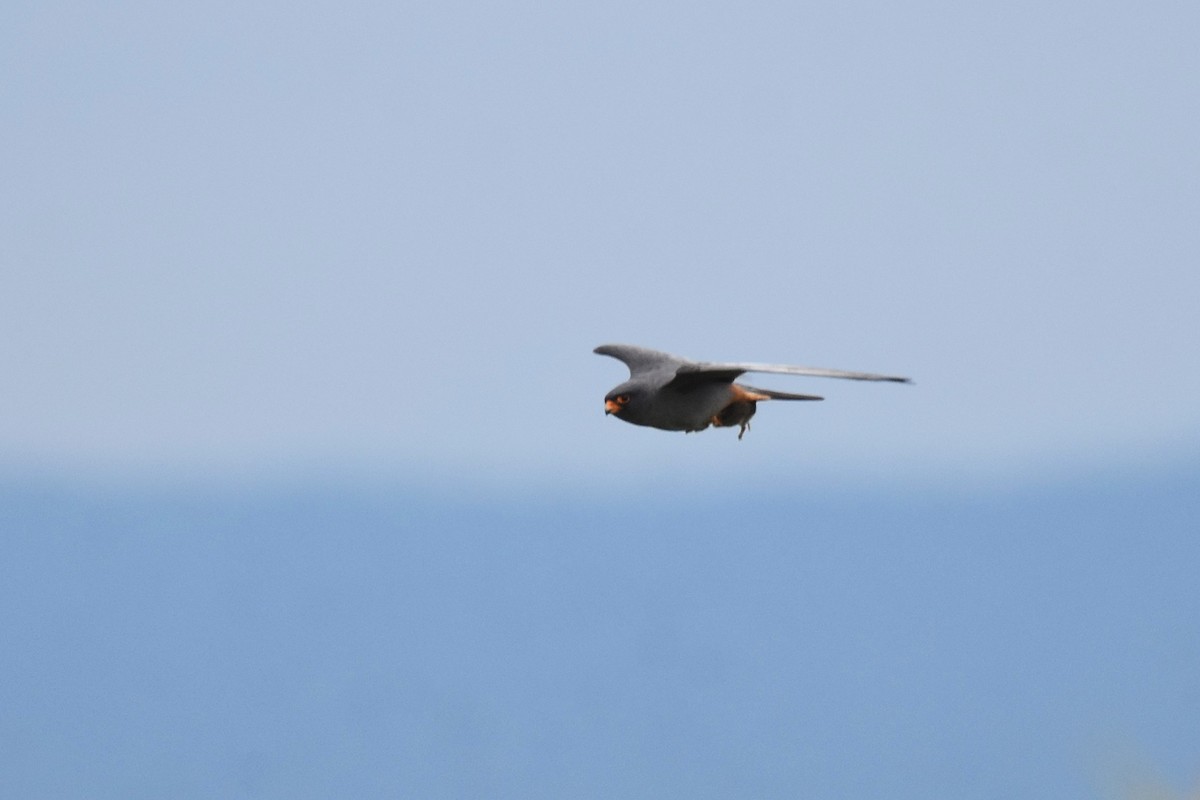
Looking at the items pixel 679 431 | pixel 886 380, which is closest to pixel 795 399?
pixel 679 431

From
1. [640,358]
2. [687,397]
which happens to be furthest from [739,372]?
[640,358]

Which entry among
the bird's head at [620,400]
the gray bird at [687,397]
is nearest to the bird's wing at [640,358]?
the gray bird at [687,397]

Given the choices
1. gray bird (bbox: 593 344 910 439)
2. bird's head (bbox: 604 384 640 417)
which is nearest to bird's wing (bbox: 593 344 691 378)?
gray bird (bbox: 593 344 910 439)

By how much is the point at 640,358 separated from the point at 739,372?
72.3 inches

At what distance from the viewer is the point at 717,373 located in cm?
1013

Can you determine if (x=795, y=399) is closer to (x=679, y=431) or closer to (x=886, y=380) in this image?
(x=679, y=431)

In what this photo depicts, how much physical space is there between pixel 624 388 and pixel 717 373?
0.60 meters

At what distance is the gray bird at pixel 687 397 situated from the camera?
10141 mm

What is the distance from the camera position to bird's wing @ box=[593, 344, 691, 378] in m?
11.2

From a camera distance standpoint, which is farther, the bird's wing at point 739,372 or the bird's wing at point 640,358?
the bird's wing at point 640,358

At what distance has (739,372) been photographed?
32.4ft

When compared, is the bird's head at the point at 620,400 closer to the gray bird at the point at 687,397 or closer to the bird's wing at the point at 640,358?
the gray bird at the point at 687,397

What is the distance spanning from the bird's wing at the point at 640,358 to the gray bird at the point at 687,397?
8 centimetres

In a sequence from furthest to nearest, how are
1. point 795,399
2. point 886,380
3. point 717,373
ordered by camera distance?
point 795,399, point 717,373, point 886,380
